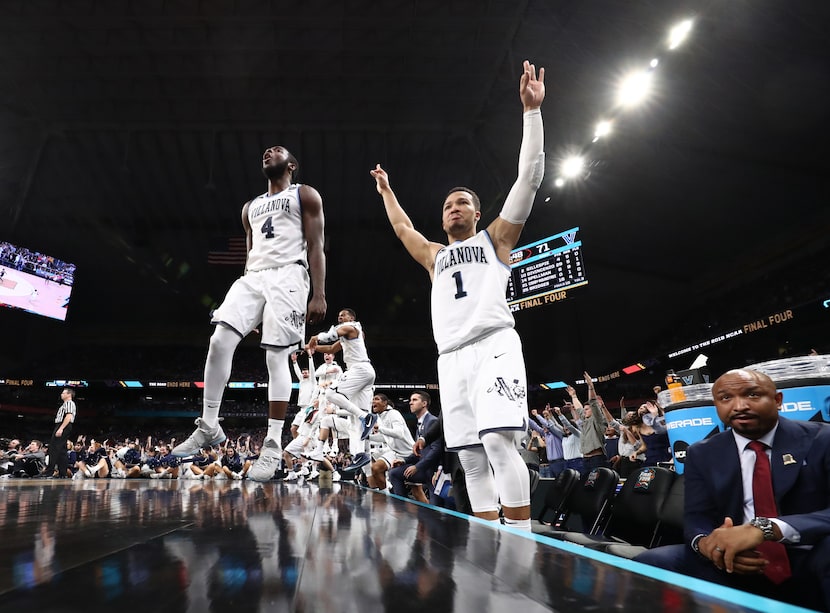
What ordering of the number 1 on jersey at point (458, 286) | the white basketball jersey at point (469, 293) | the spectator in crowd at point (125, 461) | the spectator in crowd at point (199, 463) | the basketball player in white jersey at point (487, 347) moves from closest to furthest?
the basketball player in white jersey at point (487, 347)
the white basketball jersey at point (469, 293)
the number 1 on jersey at point (458, 286)
the spectator in crowd at point (199, 463)
the spectator in crowd at point (125, 461)

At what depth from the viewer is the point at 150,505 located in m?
1.68

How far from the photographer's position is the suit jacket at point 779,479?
1537 millimetres

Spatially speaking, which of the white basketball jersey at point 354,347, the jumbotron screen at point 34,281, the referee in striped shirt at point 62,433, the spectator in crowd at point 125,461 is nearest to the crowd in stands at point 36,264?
the jumbotron screen at point 34,281

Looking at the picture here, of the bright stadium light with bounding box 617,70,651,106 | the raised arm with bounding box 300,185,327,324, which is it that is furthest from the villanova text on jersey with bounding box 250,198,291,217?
the bright stadium light with bounding box 617,70,651,106

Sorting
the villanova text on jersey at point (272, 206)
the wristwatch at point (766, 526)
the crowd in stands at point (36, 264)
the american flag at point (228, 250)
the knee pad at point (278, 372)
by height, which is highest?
the crowd in stands at point (36, 264)

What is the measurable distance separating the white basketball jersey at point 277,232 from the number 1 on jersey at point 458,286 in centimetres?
129

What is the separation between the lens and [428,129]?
1244cm

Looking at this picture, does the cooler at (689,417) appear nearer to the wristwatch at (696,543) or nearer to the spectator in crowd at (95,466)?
the wristwatch at (696,543)

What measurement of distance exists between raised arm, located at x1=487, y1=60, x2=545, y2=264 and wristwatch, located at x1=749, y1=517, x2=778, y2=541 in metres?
1.33

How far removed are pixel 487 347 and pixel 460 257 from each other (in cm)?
49

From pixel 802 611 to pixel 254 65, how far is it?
12.1 meters

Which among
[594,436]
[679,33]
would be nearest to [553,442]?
[594,436]

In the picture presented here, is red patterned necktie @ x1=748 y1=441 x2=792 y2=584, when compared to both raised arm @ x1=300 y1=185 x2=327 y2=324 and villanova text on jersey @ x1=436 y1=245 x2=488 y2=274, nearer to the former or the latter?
villanova text on jersey @ x1=436 y1=245 x2=488 y2=274

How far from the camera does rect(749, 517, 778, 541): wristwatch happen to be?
139 centimetres
